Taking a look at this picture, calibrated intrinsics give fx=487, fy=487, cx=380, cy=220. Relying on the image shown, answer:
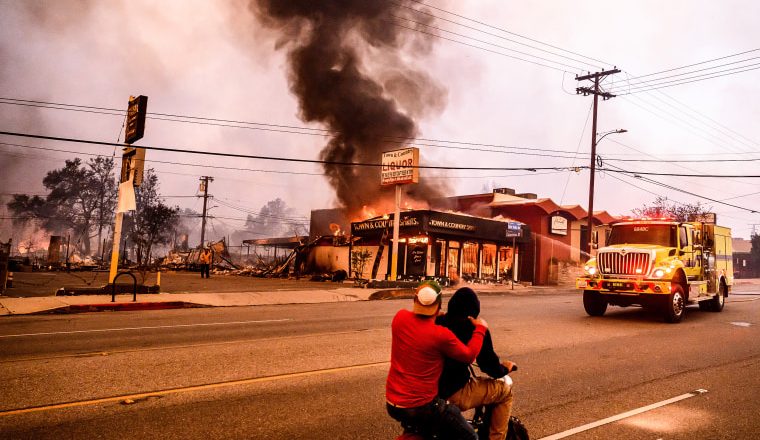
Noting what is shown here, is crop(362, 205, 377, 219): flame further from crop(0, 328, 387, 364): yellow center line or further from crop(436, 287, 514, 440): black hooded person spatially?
crop(436, 287, 514, 440): black hooded person

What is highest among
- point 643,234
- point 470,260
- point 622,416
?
point 643,234

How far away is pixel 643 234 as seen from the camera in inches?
564

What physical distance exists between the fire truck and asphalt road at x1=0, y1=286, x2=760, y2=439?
122 cm

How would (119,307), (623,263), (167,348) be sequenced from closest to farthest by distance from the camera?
(167,348)
(623,263)
(119,307)

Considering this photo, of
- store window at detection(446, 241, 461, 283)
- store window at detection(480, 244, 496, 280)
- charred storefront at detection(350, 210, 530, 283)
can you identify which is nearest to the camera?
charred storefront at detection(350, 210, 530, 283)

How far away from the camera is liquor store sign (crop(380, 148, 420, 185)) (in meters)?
25.7

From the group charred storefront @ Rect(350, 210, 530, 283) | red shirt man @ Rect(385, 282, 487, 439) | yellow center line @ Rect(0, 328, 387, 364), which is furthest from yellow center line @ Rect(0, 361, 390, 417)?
charred storefront @ Rect(350, 210, 530, 283)

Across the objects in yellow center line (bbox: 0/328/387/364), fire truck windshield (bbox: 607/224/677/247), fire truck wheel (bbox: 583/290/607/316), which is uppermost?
fire truck windshield (bbox: 607/224/677/247)

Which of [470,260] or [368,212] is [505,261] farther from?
[368,212]

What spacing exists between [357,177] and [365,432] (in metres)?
34.4

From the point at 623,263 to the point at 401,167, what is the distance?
14433mm

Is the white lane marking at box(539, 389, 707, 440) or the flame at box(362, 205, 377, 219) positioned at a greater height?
the flame at box(362, 205, 377, 219)

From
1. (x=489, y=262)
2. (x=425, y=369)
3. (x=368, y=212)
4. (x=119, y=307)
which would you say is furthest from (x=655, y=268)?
(x=368, y=212)

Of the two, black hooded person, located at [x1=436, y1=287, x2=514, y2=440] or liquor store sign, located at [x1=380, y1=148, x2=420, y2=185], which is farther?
liquor store sign, located at [x1=380, y1=148, x2=420, y2=185]
